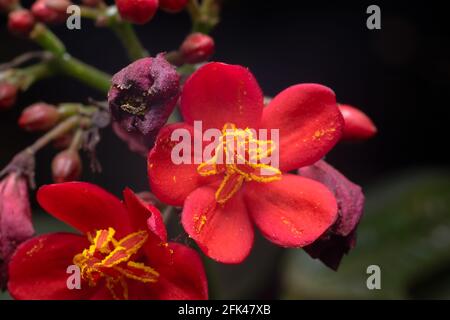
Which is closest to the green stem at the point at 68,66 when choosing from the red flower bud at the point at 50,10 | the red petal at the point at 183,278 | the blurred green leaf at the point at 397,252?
the red flower bud at the point at 50,10

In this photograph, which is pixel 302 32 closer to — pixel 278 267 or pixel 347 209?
pixel 278 267

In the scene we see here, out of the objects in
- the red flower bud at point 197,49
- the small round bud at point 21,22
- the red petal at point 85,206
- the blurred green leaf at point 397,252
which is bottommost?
the blurred green leaf at point 397,252

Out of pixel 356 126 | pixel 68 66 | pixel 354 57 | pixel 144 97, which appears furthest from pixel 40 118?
pixel 354 57

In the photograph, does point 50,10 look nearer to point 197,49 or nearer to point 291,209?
point 197,49

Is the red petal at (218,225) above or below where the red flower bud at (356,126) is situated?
below

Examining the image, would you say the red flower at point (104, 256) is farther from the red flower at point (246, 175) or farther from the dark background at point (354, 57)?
the dark background at point (354, 57)

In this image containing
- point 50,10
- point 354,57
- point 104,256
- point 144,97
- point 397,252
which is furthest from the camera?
point 354,57

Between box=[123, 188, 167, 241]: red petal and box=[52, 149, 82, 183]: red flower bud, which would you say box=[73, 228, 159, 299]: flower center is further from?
box=[52, 149, 82, 183]: red flower bud
